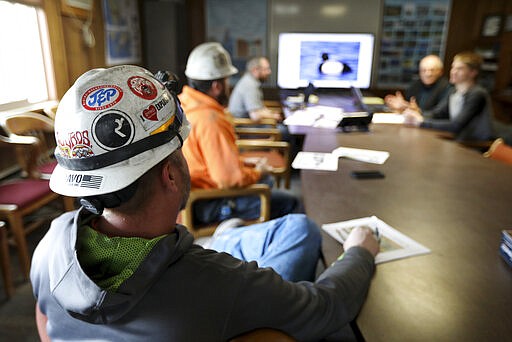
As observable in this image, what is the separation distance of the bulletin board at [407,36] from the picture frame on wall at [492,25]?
500 mm

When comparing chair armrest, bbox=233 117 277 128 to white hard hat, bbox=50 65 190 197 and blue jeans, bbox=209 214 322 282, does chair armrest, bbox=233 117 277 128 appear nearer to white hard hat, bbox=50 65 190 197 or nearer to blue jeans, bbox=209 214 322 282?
blue jeans, bbox=209 214 322 282

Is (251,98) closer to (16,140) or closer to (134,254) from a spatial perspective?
(16,140)

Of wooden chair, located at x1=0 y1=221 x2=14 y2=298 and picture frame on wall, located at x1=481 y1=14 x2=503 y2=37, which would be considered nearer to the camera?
wooden chair, located at x1=0 y1=221 x2=14 y2=298

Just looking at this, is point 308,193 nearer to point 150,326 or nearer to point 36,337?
point 150,326

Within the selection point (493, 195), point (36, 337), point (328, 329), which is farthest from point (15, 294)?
point (493, 195)

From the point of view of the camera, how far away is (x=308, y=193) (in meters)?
1.62

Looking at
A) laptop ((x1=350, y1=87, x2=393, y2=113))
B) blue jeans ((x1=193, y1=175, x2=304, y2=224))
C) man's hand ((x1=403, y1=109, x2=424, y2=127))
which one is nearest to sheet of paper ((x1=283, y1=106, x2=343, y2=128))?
laptop ((x1=350, y1=87, x2=393, y2=113))

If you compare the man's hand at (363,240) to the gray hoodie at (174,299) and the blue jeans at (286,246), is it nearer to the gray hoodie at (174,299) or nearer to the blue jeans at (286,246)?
the blue jeans at (286,246)

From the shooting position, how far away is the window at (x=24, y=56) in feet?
9.77

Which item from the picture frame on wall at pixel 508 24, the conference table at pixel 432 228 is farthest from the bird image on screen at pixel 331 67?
the picture frame on wall at pixel 508 24

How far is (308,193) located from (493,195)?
0.76m

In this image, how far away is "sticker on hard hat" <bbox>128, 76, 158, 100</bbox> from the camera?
0.72 m

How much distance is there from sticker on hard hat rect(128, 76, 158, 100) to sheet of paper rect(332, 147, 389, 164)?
153cm

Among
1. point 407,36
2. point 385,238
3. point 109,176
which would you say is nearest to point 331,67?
point 407,36
